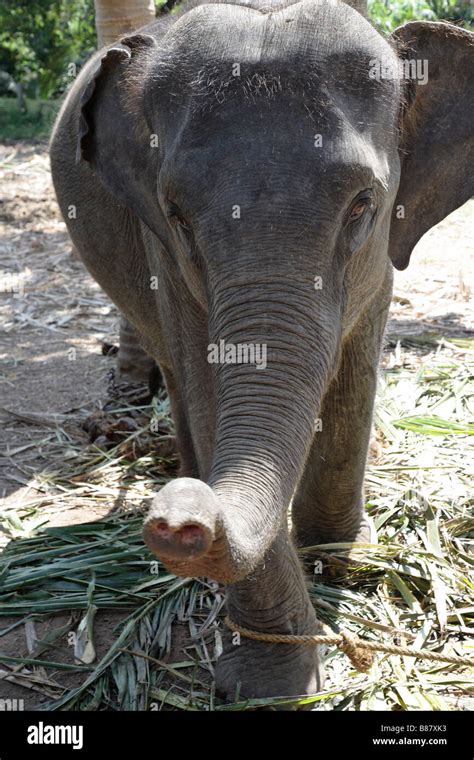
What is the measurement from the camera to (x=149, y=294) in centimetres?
448

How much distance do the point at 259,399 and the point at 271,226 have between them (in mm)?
433

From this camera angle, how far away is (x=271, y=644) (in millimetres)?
3207

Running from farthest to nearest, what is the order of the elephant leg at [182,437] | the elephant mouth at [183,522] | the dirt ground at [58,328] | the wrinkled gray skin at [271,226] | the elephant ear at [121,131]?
the dirt ground at [58,328] < the elephant leg at [182,437] < the elephant ear at [121,131] < the wrinkled gray skin at [271,226] < the elephant mouth at [183,522]

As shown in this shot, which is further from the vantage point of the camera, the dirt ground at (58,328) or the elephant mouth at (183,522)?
the dirt ground at (58,328)

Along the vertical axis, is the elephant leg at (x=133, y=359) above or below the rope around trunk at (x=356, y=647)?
above

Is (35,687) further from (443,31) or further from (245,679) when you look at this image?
(443,31)

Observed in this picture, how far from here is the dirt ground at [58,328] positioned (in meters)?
5.12

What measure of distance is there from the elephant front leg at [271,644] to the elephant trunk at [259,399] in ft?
2.43

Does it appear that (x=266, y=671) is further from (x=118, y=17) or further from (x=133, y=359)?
(x=118, y=17)

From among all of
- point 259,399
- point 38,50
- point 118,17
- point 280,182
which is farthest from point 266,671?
point 38,50

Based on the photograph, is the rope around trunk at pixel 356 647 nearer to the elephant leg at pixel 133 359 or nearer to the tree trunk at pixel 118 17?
the elephant leg at pixel 133 359

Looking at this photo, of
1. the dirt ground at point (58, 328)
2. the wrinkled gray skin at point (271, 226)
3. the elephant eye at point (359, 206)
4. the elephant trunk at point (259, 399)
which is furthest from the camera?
the dirt ground at point (58, 328)

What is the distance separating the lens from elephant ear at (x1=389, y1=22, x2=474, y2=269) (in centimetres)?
322

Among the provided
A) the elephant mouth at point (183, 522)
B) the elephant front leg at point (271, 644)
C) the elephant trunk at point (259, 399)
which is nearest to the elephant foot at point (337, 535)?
the elephant front leg at point (271, 644)
